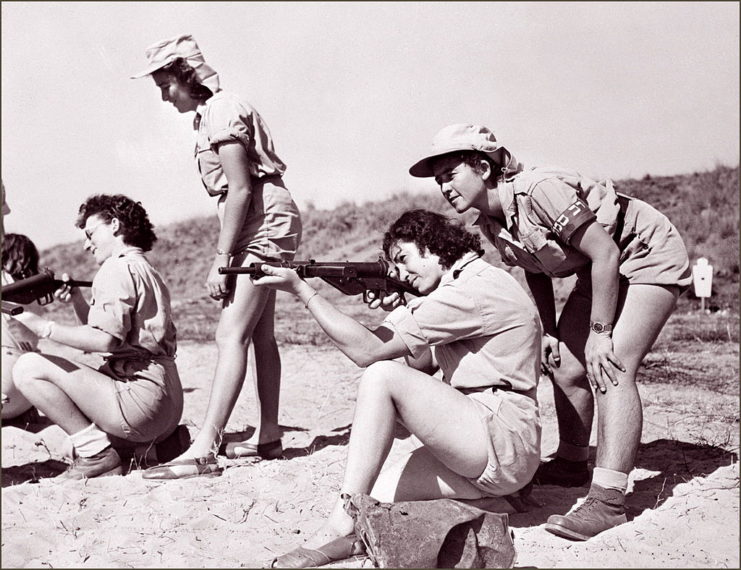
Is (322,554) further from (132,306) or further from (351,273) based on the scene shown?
(132,306)

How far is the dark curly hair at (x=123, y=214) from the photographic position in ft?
16.4

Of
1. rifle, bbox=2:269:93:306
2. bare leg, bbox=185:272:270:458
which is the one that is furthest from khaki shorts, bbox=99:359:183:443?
rifle, bbox=2:269:93:306

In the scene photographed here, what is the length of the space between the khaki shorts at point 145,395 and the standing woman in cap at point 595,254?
75.2 inches

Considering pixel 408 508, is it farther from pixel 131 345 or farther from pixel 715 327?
pixel 715 327

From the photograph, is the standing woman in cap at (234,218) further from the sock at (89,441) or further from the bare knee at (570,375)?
the bare knee at (570,375)

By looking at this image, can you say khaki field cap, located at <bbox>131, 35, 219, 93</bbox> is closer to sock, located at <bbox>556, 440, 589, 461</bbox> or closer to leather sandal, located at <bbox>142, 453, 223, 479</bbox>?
leather sandal, located at <bbox>142, 453, 223, 479</bbox>

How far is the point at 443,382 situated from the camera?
3785 mm

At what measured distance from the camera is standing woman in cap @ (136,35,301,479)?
16.0 ft

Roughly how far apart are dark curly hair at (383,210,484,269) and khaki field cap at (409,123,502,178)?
0.36m

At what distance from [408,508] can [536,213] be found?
151 centimetres

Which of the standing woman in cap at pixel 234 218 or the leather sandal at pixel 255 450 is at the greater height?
the standing woman in cap at pixel 234 218

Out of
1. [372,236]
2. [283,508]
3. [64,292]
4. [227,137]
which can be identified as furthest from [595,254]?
[372,236]

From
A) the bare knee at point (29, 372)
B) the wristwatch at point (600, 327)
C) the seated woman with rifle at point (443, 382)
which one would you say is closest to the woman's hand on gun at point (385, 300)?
the seated woman with rifle at point (443, 382)

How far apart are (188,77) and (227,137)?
1.51 feet
